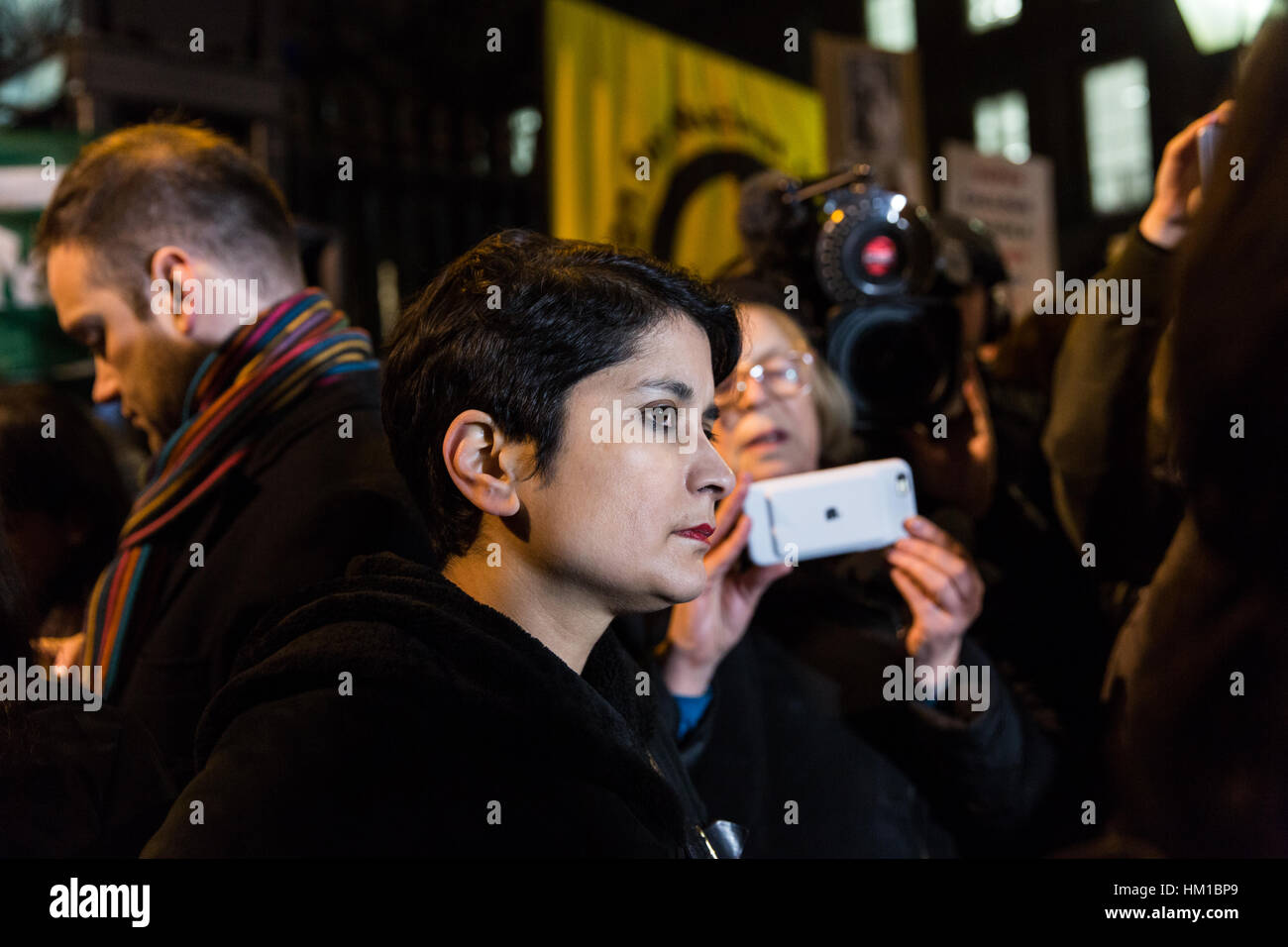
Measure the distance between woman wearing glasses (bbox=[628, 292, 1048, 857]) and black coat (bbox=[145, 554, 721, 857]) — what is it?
0.66 metres

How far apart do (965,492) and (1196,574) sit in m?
1.46

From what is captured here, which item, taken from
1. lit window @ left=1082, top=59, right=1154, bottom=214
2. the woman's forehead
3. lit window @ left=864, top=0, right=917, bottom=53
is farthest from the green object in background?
lit window @ left=864, top=0, right=917, bottom=53

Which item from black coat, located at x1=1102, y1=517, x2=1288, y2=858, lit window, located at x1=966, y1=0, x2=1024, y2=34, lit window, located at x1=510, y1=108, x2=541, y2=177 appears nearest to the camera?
black coat, located at x1=1102, y1=517, x2=1288, y2=858

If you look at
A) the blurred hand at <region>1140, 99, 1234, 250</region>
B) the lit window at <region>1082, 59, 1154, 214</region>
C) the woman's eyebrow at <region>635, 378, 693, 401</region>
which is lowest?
the woman's eyebrow at <region>635, 378, 693, 401</region>

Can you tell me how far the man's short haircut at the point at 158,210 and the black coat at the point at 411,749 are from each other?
0.98 metres

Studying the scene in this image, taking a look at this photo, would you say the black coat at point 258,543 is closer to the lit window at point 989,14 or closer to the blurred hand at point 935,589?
the blurred hand at point 935,589

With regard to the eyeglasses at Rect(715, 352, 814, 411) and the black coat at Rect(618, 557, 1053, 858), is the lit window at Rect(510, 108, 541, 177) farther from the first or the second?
the black coat at Rect(618, 557, 1053, 858)

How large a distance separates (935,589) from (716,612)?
34 centimetres

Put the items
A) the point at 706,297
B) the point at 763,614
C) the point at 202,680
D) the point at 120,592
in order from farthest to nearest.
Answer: the point at 763,614 → the point at 120,592 → the point at 202,680 → the point at 706,297

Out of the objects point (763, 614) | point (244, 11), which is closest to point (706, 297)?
point (763, 614)

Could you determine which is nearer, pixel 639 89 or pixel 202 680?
pixel 202 680

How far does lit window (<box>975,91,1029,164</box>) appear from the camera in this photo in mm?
16312

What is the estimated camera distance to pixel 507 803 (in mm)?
1062

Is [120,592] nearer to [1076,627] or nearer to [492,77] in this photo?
[1076,627]
